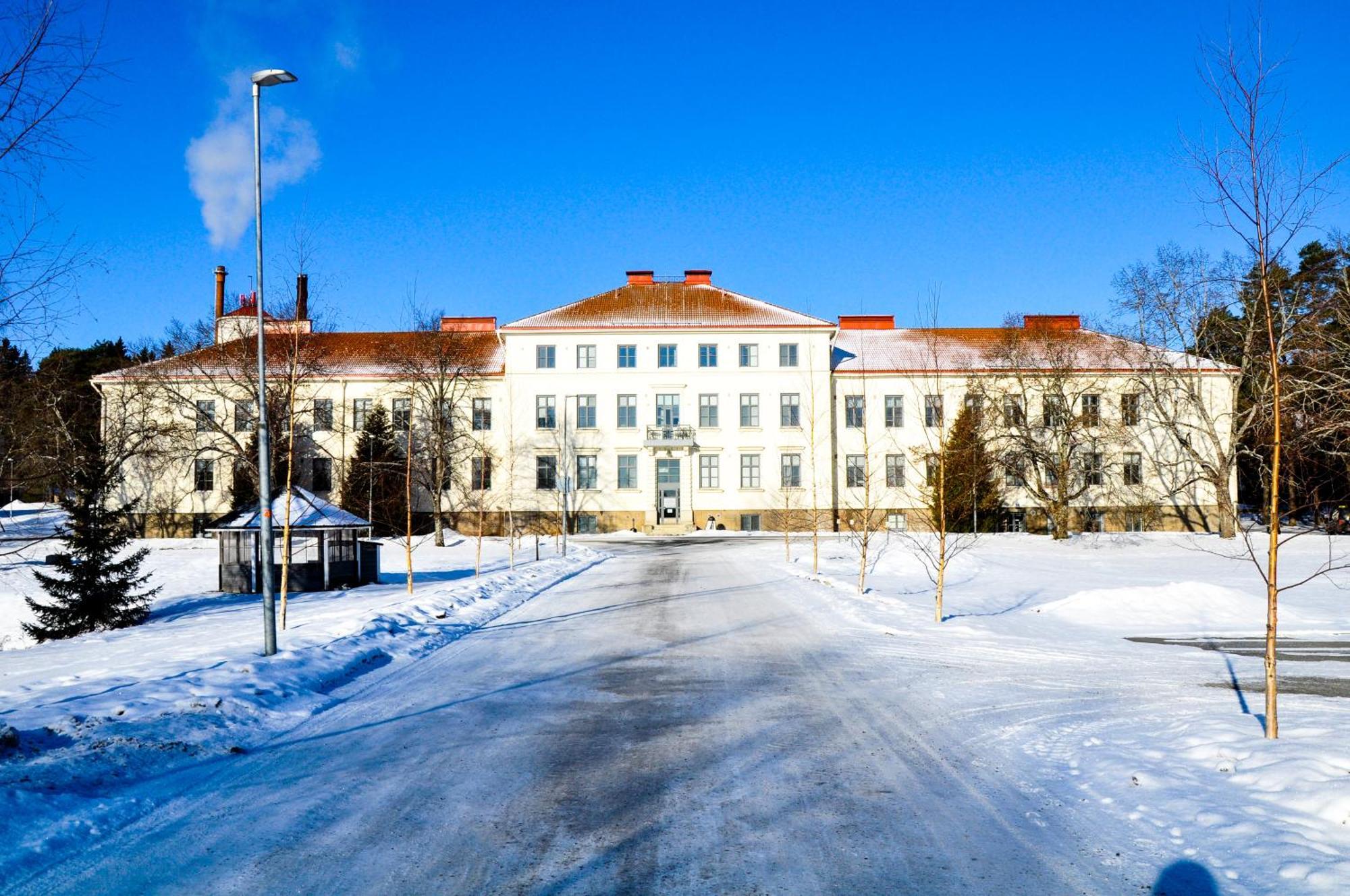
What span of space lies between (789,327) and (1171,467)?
23.4 metres

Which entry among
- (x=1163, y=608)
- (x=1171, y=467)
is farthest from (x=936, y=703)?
(x=1171, y=467)

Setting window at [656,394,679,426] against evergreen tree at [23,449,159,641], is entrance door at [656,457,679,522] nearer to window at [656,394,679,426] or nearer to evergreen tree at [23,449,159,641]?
window at [656,394,679,426]

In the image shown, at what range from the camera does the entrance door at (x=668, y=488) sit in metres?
58.0

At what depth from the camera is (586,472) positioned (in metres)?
58.3

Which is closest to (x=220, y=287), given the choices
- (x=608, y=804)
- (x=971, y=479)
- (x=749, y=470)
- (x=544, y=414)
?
(x=544, y=414)

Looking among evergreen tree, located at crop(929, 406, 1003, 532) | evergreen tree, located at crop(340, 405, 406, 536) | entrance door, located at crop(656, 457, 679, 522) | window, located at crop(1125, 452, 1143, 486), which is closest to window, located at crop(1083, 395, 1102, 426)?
window, located at crop(1125, 452, 1143, 486)

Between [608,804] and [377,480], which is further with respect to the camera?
[377,480]

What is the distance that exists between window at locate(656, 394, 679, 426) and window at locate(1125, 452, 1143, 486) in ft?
90.9

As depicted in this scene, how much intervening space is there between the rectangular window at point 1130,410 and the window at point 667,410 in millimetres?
25798

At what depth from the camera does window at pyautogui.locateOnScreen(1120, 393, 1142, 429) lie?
1829 inches

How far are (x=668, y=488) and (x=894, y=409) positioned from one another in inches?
628

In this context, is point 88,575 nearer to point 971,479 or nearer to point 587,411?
point 587,411

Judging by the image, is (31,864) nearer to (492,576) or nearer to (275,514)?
(275,514)

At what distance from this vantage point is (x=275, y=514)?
23.0 meters
